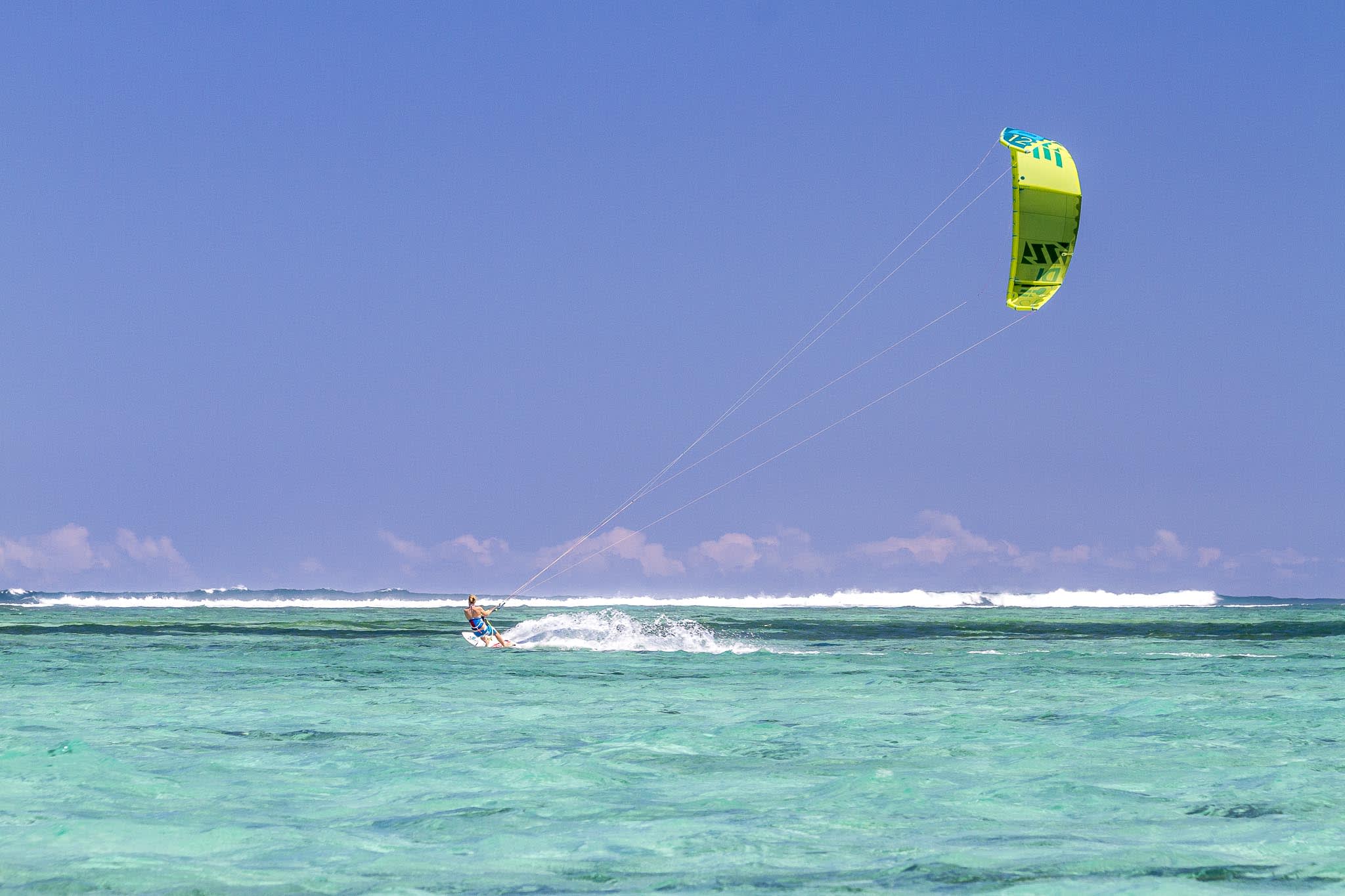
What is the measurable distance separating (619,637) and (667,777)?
26253 millimetres

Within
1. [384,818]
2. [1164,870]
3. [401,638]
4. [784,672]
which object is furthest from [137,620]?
[1164,870]

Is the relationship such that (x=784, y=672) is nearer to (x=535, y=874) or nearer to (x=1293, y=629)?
(x=535, y=874)

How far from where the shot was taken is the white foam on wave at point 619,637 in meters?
34.5

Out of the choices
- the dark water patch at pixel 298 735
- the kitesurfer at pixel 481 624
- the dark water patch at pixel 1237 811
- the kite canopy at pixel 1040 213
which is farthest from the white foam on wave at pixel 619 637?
the dark water patch at pixel 1237 811

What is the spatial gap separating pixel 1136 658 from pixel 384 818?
81.9 feet

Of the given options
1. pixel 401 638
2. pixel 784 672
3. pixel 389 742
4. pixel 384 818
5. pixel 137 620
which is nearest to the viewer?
pixel 384 818

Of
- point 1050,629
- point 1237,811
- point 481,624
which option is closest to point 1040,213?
point 1237,811

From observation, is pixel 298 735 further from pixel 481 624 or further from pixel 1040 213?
pixel 481 624

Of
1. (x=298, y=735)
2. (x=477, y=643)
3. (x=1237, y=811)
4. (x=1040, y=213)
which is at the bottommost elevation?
(x=1237, y=811)

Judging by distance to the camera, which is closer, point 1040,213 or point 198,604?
point 1040,213

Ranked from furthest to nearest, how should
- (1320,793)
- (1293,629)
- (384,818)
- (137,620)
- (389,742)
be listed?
(137,620)
(1293,629)
(389,742)
(1320,793)
(384,818)

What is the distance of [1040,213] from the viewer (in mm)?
23594

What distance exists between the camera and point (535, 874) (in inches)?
337

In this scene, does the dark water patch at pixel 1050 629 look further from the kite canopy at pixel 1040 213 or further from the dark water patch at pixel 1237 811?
the dark water patch at pixel 1237 811
